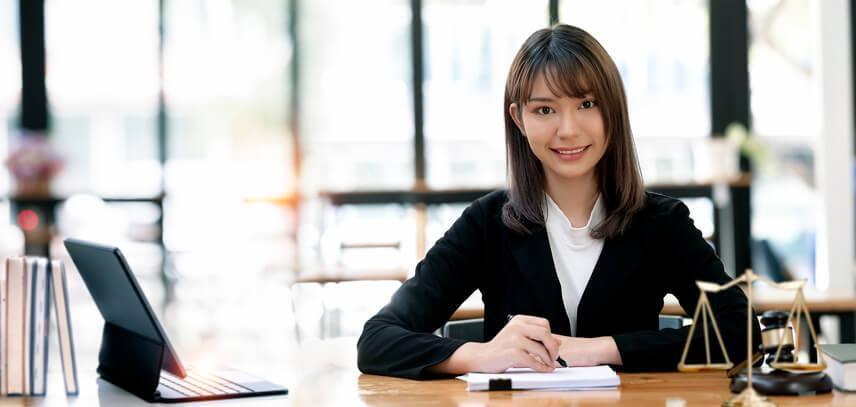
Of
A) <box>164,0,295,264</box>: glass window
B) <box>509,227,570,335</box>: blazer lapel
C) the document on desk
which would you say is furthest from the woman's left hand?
<box>164,0,295,264</box>: glass window

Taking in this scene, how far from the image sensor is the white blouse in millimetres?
2020

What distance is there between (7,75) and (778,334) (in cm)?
604

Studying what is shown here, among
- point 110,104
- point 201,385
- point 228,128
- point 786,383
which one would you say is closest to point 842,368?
point 786,383

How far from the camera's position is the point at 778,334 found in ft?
4.99

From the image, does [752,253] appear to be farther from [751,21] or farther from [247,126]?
[247,126]

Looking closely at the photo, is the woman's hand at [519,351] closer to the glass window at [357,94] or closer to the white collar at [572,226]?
the white collar at [572,226]

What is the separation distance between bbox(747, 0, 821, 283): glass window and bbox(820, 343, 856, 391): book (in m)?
4.83

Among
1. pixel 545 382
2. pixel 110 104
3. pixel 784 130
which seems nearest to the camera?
pixel 545 382

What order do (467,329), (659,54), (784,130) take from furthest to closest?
(659,54), (784,130), (467,329)

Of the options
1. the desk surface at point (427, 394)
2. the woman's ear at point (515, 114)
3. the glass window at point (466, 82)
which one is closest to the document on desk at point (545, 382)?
the desk surface at point (427, 394)

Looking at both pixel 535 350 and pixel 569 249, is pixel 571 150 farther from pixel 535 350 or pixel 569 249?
pixel 535 350

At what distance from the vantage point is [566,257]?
2035 millimetres

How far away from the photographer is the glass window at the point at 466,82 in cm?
661

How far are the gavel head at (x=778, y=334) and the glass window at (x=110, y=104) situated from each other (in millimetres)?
5572
